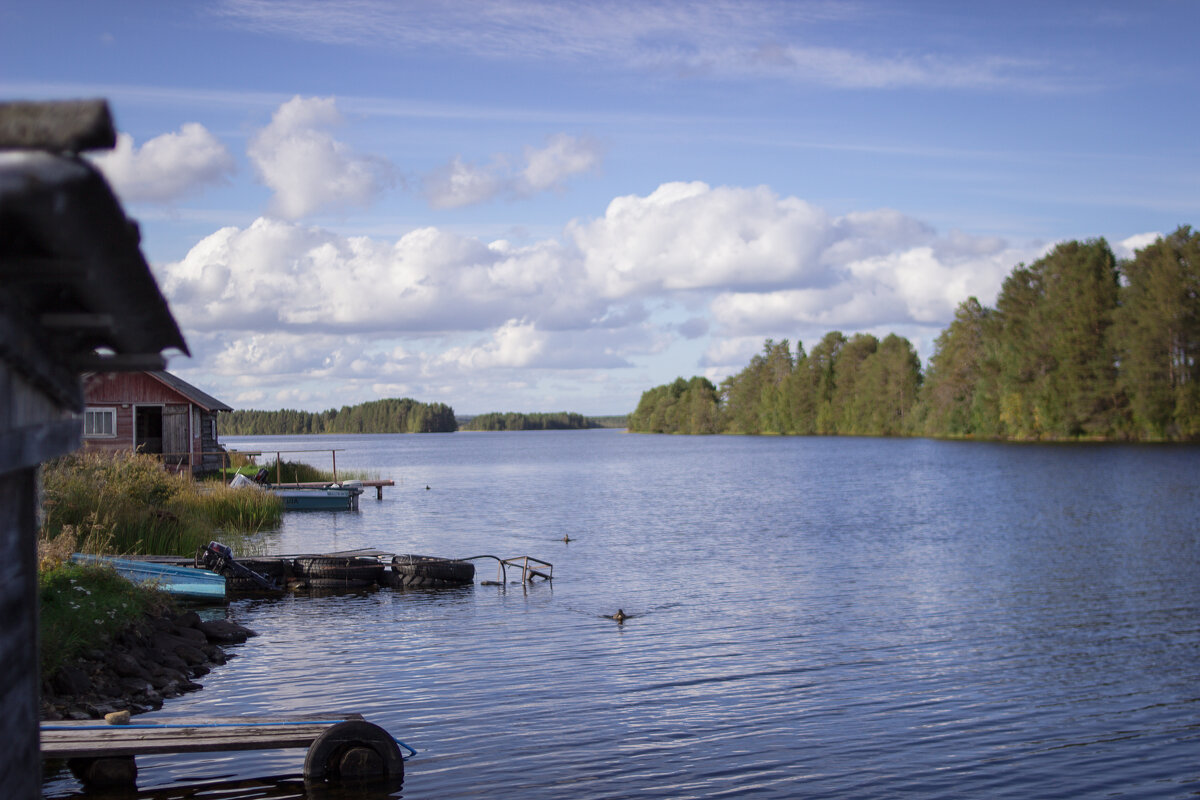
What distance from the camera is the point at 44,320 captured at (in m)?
4.06

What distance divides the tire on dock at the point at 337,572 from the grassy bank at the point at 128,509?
10.5 ft

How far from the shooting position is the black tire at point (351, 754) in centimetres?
1062

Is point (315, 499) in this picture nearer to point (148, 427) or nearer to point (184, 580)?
point (148, 427)

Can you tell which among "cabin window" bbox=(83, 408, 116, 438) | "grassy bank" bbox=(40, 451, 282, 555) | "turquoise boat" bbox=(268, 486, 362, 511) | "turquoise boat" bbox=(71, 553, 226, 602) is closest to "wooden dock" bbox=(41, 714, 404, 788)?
"grassy bank" bbox=(40, 451, 282, 555)

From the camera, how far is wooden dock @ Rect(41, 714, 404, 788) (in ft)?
33.0

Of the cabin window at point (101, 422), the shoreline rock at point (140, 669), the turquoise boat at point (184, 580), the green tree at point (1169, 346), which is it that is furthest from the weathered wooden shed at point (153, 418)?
the green tree at point (1169, 346)

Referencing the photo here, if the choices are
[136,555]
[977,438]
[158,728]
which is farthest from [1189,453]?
[158,728]

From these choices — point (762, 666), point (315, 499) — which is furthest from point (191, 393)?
point (762, 666)

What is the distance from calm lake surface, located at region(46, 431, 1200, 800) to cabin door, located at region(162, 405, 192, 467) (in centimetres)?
985

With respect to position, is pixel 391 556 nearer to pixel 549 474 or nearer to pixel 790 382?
pixel 549 474

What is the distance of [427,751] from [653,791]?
3081 mm

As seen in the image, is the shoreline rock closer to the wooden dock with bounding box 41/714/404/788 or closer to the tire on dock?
the wooden dock with bounding box 41/714/404/788

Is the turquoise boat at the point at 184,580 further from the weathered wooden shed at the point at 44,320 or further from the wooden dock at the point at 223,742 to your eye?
the weathered wooden shed at the point at 44,320

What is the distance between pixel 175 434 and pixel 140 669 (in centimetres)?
3184
